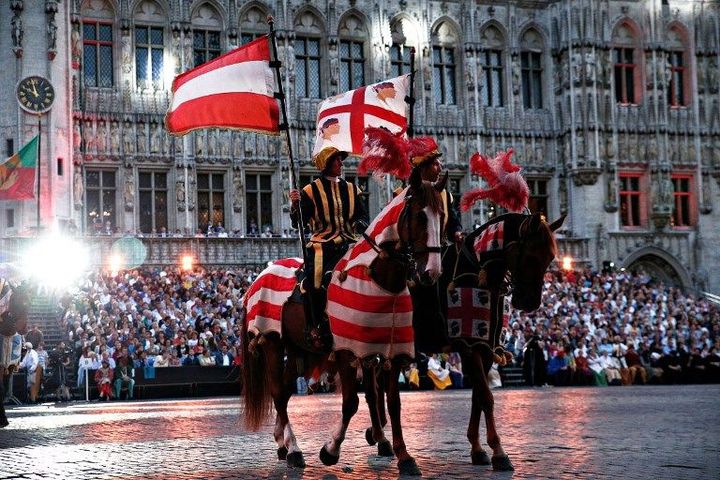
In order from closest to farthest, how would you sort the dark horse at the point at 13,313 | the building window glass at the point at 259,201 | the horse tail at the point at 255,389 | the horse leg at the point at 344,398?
the horse leg at the point at 344,398
the horse tail at the point at 255,389
the dark horse at the point at 13,313
the building window glass at the point at 259,201

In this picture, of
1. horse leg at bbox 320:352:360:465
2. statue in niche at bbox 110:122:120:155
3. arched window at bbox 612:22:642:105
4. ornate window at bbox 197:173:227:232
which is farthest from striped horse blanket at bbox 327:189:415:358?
arched window at bbox 612:22:642:105

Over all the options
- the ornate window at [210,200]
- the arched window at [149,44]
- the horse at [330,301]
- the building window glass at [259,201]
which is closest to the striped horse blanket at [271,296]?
the horse at [330,301]

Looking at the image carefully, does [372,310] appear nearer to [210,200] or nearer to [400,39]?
[210,200]

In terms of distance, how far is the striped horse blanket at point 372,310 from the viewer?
938cm

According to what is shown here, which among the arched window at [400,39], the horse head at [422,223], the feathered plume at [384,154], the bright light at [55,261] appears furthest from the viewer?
the arched window at [400,39]

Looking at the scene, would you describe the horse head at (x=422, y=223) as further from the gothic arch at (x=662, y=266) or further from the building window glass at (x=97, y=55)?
the gothic arch at (x=662, y=266)

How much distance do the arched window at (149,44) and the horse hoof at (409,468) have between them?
A: 2991 cm

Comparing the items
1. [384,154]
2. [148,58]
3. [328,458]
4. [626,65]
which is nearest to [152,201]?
[148,58]

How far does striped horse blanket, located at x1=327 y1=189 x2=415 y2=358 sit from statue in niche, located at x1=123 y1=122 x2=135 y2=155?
92.8ft

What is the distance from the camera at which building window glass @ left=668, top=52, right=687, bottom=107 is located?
44312 mm

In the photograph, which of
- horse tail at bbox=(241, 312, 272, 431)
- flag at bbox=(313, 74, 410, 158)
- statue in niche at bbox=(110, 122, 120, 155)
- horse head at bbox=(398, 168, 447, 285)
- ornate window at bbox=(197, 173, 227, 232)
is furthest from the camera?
ornate window at bbox=(197, 173, 227, 232)

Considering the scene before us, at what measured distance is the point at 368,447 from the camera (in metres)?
11.6

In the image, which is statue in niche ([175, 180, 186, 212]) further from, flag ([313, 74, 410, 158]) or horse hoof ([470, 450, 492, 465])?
horse hoof ([470, 450, 492, 465])

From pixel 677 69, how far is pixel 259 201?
57.4 feet
